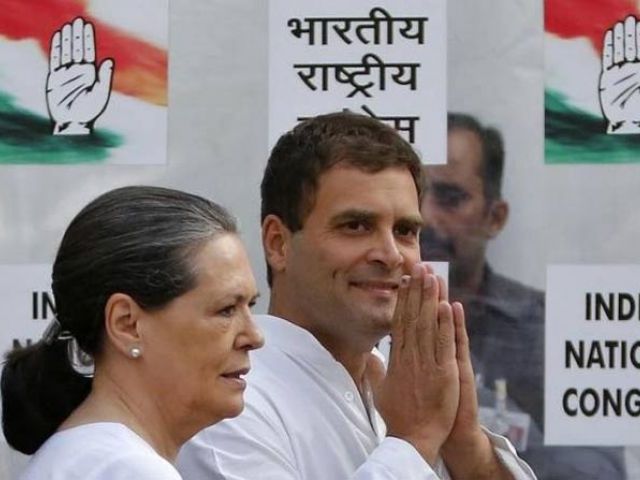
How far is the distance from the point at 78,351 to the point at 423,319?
617mm

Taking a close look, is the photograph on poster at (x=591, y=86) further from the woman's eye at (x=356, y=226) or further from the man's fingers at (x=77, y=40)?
the man's fingers at (x=77, y=40)

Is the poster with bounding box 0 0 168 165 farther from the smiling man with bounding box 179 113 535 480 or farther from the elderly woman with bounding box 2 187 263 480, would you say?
the elderly woman with bounding box 2 187 263 480

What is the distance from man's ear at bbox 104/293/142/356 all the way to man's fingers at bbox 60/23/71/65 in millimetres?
1176

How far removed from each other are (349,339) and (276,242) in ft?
0.70

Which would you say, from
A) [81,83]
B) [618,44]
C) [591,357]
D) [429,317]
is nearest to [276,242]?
[429,317]

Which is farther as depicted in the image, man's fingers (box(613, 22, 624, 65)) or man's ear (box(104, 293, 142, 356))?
man's fingers (box(613, 22, 624, 65))

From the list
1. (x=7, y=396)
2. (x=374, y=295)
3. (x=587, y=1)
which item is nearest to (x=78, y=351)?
(x=7, y=396)

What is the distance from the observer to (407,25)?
301 cm

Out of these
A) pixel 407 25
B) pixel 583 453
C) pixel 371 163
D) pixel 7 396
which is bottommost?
pixel 583 453

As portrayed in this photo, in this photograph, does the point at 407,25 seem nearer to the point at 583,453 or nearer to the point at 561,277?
the point at 561,277

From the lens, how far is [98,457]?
1796 mm

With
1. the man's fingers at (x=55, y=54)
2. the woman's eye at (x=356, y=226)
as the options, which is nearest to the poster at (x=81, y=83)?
the man's fingers at (x=55, y=54)

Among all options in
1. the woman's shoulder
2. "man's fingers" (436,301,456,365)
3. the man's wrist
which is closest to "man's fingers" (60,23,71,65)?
"man's fingers" (436,301,456,365)

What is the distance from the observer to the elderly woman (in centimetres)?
193
